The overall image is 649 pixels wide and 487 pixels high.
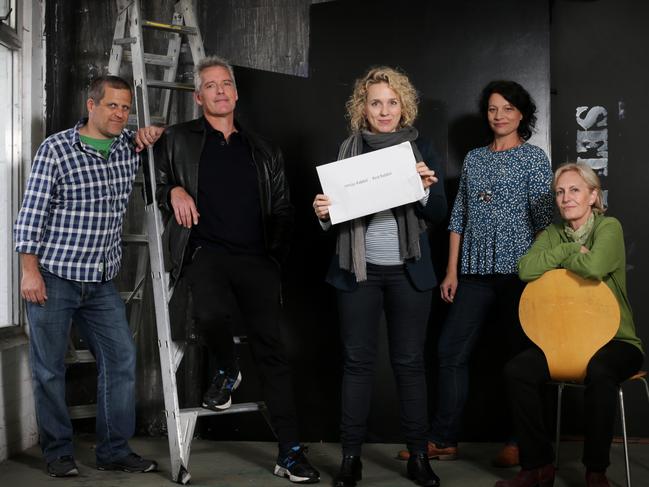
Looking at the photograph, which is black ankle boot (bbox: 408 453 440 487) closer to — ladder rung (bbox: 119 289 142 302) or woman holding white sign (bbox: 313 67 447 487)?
woman holding white sign (bbox: 313 67 447 487)

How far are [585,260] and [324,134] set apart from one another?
1539 millimetres

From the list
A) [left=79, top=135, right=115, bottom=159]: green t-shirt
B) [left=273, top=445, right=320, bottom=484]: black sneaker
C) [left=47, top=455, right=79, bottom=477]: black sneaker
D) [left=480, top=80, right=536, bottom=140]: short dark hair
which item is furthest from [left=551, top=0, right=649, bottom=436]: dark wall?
[left=47, top=455, right=79, bottom=477]: black sneaker

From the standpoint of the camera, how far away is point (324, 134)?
13.1ft

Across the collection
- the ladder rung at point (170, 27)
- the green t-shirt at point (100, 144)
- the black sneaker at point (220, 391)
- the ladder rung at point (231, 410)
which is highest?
the ladder rung at point (170, 27)

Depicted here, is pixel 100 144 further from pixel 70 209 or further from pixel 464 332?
pixel 464 332

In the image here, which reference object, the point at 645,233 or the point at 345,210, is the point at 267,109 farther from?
the point at 645,233

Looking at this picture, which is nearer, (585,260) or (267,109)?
(585,260)

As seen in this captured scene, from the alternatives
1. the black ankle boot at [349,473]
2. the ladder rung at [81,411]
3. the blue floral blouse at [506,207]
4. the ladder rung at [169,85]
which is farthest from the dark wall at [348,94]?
the ladder rung at [81,411]

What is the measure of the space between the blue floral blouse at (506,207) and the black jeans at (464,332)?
71mm

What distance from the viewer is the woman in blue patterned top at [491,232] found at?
11.2ft

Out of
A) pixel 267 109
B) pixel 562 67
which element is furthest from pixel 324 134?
pixel 562 67

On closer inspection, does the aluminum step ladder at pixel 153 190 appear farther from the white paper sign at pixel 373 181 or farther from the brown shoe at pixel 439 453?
the white paper sign at pixel 373 181

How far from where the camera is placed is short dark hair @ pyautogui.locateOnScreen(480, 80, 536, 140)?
3506mm

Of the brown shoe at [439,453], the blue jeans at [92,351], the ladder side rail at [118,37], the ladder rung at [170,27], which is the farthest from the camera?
the ladder side rail at [118,37]
